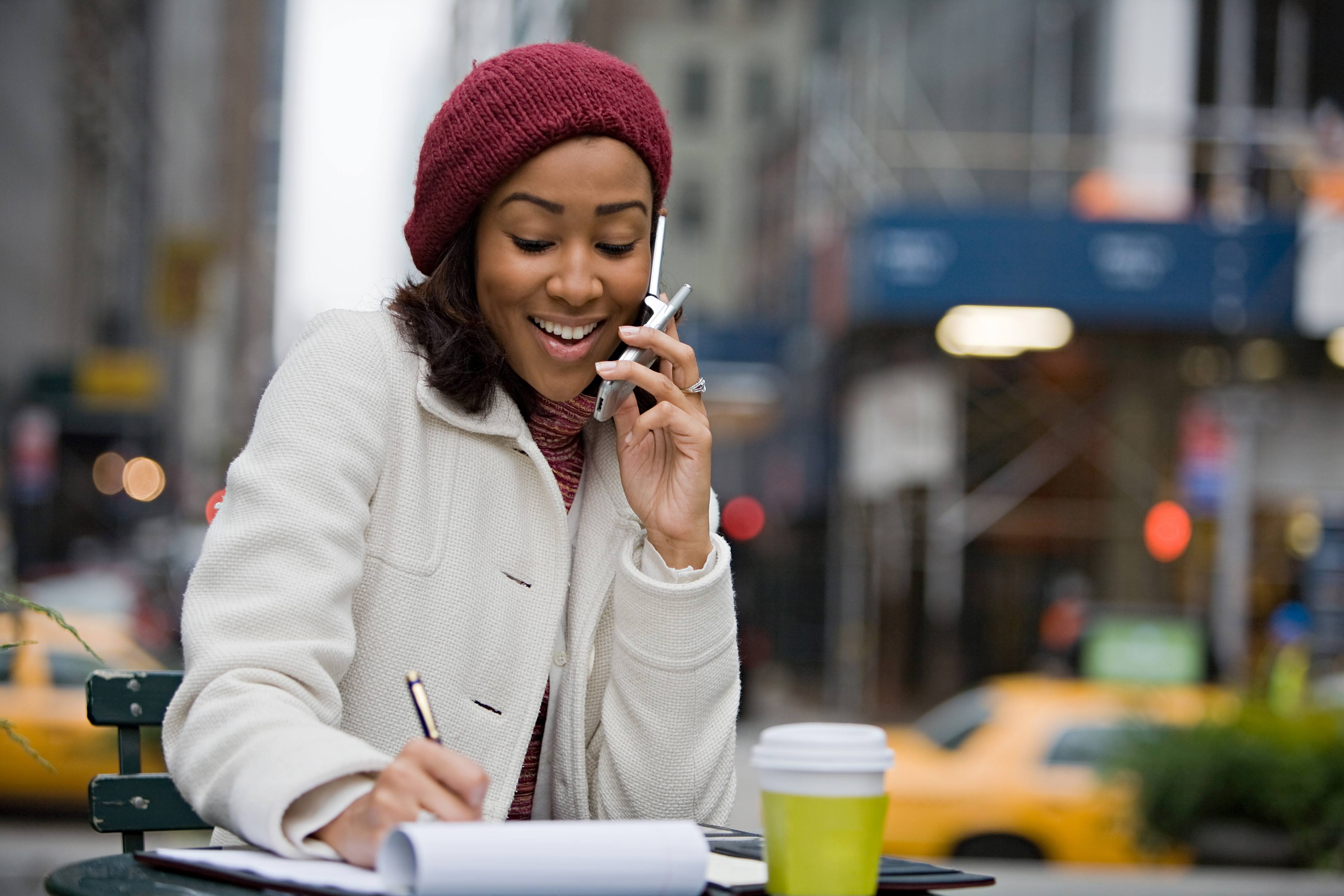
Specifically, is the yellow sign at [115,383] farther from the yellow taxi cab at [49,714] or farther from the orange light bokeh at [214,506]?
the orange light bokeh at [214,506]

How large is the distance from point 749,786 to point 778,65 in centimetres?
4367

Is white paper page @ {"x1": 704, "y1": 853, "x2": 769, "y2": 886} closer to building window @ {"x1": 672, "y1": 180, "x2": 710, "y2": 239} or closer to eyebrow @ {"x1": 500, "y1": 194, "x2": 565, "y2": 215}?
eyebrow @ {"x1": 500, "y1": 194, "x2": 565, "y2": 215}

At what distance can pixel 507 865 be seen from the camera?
4.35 feet

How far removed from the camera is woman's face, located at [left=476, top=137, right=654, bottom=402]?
212 centimetres

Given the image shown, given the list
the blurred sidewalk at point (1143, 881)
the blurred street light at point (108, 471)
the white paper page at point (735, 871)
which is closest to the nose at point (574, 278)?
the white paper page at point (735, 871)

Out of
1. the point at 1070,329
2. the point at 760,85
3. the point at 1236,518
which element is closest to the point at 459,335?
the point at 1070,329

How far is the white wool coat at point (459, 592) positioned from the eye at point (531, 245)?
0.70 feet

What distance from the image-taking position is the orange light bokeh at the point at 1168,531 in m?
17.1

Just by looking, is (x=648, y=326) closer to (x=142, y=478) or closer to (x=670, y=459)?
(x=670, y=459)

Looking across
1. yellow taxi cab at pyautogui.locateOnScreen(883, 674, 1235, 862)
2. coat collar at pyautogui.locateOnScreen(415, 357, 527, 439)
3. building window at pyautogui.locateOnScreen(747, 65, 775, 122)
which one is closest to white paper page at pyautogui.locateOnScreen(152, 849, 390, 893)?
coat collar at pyautogui.locateOnScreen(415, 357, 527, 439)

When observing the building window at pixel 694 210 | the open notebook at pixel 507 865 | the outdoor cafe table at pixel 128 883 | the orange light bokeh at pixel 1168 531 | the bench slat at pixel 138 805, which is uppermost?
the building window at pixel 694 210

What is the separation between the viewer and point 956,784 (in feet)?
30.1

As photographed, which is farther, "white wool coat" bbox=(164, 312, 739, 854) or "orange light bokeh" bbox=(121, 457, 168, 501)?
"orange light bokeh" bbox=(121, 457, 168, 501)

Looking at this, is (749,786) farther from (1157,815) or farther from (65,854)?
(65,854)
